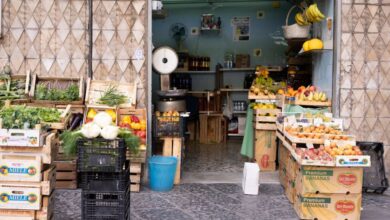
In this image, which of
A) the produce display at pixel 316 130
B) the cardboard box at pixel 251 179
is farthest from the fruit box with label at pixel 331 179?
the cardboard box at pixel 251 179

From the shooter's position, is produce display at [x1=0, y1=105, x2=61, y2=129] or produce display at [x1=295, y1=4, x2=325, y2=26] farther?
produce display at [x1=295, y1=4, x2=325, y2=26]

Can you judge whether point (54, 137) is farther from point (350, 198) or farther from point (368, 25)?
point (368, 25)

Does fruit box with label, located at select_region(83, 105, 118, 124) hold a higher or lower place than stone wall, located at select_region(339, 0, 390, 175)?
lower

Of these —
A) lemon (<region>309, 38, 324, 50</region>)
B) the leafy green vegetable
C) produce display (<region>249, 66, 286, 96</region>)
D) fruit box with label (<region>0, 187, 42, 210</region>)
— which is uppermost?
lemon (<region>309, 38, 324, 50</region>)

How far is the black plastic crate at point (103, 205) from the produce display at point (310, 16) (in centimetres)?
401

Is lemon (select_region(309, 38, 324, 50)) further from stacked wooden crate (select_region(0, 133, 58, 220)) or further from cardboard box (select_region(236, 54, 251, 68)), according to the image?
cardboard box (select_region(236, 54, 251, 68))

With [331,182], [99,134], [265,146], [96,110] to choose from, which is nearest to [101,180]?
[99,134]

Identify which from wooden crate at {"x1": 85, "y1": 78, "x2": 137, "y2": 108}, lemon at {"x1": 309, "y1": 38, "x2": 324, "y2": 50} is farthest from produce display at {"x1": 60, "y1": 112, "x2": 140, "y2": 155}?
lemon at {"x1": 309, "y1": 38, "x2": 324, "y2": 50}

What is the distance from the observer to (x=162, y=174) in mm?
5812

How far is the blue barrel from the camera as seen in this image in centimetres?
579

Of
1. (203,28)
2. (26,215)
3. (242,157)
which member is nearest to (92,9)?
(26,215)

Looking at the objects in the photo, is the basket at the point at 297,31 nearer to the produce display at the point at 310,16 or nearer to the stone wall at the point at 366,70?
the produce display at the point at 310,16

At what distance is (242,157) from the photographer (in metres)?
8.49

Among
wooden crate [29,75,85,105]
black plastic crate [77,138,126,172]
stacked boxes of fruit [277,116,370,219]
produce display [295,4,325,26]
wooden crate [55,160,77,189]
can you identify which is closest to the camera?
black plastic crate [77,138,126,172]
